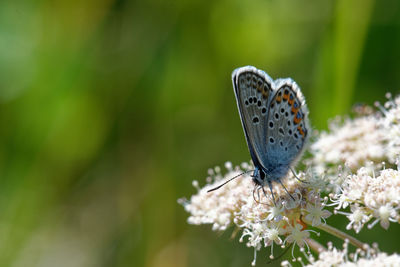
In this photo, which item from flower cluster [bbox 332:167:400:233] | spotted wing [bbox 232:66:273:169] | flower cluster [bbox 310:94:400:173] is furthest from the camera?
flower cluster [bbox 310:94:400:173]

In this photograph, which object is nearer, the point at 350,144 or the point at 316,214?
the point at 316,214

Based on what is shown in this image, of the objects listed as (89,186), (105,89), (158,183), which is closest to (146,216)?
(158,183)

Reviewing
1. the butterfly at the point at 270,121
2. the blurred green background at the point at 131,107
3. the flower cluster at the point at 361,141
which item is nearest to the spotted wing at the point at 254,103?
the butterfly at the point at 270,121

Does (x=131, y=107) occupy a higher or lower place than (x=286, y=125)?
higher

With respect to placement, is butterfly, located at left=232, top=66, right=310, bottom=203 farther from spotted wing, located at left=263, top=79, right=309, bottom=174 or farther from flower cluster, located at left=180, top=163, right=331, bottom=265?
flower cluster, located at left=180, top=163, right=331, bottom=265

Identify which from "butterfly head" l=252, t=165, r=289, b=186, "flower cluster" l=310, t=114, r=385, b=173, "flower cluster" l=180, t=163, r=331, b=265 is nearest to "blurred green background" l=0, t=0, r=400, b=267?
"flower cluster" l=310, t=114, r=385, b=173

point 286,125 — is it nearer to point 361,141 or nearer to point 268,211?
point 268,211

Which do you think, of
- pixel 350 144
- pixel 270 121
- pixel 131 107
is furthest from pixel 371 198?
pixel 131 107
